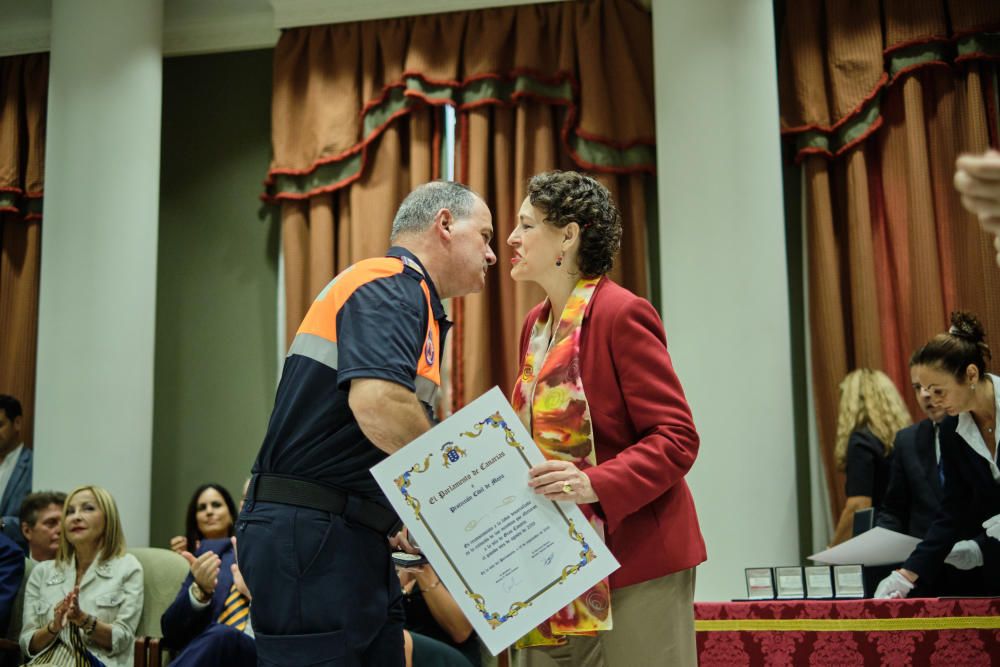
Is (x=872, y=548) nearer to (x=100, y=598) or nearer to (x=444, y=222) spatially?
(x=444, y=222)

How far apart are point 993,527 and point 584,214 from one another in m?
1.72

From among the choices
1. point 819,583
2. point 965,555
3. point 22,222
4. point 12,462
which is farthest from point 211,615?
point 22,222

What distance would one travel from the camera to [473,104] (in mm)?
5473

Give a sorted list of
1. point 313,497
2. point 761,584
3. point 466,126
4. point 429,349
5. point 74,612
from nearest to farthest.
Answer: point 313,497 < point 429,349 < point 761,584 < point 74,612 < point 466,126

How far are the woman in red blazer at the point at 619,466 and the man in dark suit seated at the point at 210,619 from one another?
1.89 m

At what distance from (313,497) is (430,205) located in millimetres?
739

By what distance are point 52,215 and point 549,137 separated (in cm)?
247

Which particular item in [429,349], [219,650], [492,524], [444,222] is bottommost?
[219,650]

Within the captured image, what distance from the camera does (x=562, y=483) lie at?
6.42ft

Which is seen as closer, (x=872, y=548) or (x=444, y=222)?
(x=444, y=222)

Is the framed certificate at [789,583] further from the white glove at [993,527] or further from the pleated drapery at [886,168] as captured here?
the pleated drapery at [886,168]

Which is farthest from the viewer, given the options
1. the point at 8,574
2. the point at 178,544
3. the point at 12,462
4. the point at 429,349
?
the point at 12,462

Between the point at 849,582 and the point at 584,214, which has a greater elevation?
the point at 584,214

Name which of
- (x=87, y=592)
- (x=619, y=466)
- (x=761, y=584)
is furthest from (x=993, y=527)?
(x=87, y=592)
